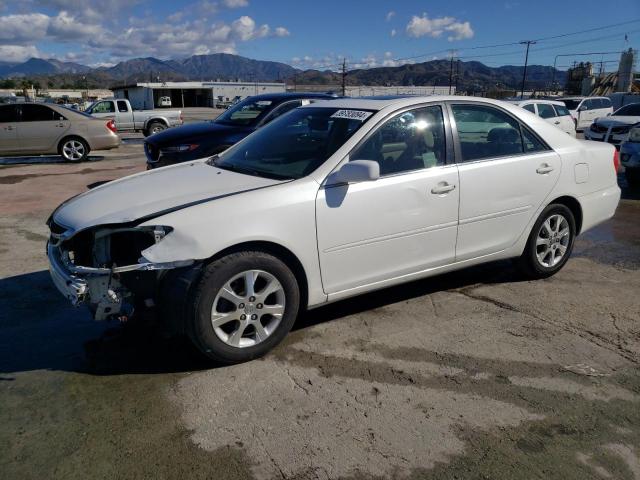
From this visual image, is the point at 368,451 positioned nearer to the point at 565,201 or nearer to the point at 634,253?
the point at 565,201

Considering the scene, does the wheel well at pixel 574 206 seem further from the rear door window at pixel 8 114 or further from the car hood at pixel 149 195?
the rear door window at pixel 8 114

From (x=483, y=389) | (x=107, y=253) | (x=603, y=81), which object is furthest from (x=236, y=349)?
(x=603, y=81)

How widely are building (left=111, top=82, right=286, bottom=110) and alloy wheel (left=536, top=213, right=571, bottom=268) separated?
251ft

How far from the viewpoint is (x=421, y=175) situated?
12.9 ft

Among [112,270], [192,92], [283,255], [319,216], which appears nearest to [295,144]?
[319,216]

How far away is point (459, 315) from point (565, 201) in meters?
1.63

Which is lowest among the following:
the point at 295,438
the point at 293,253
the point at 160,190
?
the point at 295,438

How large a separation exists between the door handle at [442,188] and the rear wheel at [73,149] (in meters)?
12.1

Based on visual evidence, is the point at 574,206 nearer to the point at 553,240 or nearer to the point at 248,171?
the point at 553,240

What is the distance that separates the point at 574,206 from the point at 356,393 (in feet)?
10.1

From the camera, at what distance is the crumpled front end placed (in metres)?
3.13

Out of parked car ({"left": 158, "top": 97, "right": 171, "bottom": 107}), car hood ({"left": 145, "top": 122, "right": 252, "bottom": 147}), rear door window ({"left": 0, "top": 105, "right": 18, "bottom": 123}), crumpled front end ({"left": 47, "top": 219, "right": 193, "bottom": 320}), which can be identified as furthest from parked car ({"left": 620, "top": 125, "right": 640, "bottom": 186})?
parked car ({"left": 158, "top": 97, "right": 171, "bottom": 107})

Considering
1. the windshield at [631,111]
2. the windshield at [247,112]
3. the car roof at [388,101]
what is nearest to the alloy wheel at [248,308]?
the car roof at [388,101]

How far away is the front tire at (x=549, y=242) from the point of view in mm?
4727
